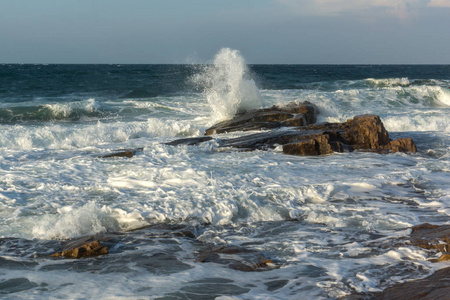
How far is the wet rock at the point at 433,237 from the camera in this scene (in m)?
4.47

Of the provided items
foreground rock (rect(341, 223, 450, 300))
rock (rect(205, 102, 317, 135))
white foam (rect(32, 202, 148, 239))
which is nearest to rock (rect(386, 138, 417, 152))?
rock (rect(205, 102, 317, 135))

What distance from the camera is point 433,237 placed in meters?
4.75

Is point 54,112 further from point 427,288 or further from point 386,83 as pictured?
point 386,83

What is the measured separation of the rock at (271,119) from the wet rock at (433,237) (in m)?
6.90

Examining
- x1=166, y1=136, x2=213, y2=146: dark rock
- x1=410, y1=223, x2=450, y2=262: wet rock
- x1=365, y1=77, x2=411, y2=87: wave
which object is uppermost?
x1=365, y1=77, x2=411, y2=87: wave

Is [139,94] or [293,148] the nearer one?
[293,148]

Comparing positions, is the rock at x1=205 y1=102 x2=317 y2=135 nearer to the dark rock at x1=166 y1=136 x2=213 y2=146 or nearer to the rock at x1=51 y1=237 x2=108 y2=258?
the dark rock at x1=166 y1=136 x2=213 y2=146

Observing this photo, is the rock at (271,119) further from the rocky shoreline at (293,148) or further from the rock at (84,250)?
the rock at (84,250)

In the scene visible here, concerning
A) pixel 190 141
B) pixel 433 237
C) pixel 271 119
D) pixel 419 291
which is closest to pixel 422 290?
pixel 419 291

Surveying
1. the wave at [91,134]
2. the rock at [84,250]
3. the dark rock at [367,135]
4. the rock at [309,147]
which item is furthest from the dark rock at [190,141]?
the rock at [84,250]

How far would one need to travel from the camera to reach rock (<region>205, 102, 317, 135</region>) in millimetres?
12023

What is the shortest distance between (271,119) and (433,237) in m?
7.80

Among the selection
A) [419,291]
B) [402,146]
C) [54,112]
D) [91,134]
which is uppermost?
[54,112]

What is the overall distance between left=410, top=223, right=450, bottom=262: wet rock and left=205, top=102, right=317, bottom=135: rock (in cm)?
690
